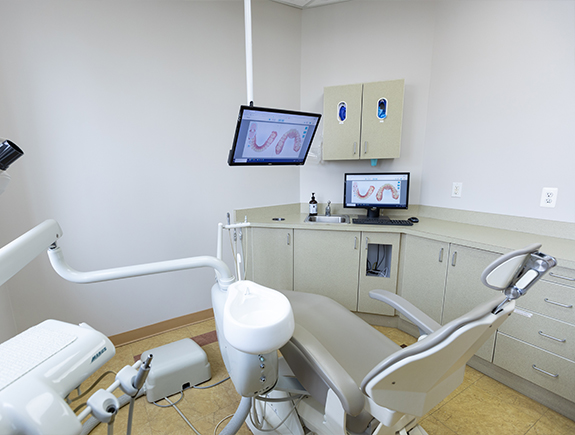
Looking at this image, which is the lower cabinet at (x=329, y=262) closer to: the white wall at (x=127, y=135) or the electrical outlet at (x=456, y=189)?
the white wall at (x=127, y=135)

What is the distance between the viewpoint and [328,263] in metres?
2.50

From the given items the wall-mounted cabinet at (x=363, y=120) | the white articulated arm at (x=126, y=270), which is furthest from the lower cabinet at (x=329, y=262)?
the white articulated arm at (x=126, y=270)

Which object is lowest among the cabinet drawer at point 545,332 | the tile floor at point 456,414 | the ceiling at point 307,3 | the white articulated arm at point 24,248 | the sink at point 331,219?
the tile floor at point 456,414

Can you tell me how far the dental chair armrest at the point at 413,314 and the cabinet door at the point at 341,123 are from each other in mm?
1470

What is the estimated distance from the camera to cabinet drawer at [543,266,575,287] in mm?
1504

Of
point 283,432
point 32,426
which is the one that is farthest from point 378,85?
point 32,426

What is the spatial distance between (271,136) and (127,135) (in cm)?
116

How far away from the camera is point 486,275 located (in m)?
0.80

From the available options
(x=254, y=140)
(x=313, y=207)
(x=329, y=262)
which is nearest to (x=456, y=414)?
(x=329, y=262)

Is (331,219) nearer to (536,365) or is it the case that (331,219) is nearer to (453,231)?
(453,231)

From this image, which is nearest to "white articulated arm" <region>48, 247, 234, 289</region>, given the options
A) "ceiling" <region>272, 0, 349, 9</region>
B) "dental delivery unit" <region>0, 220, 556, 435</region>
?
"dental delivery unit" <region>0, 220, 556, 435</region>

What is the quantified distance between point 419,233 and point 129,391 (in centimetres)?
201

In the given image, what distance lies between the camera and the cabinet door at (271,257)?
2.59 m

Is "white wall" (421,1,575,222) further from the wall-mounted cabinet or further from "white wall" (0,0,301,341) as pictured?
"white wall" (0,0,301,341)
